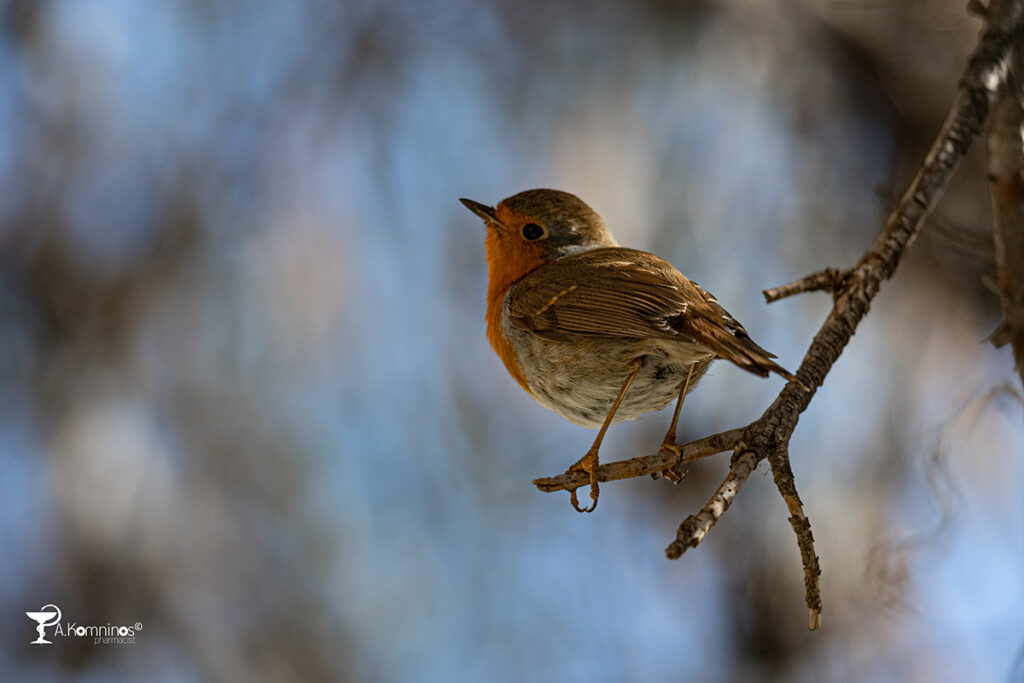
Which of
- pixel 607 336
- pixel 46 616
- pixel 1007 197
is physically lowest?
pixel 46 616

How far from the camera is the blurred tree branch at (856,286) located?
1936 mm

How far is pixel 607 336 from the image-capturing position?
2756 mm

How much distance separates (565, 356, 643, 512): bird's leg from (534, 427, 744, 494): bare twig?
0.14ft

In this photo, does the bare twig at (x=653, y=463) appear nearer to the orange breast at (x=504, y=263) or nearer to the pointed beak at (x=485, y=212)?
the orange breast at (x=504, y=263)

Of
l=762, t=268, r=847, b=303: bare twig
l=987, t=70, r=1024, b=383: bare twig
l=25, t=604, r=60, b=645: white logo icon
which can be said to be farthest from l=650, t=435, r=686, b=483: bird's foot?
l=25, t=604, r=60, b=645: white logo icon

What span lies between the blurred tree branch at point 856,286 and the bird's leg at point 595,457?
4.5 inches

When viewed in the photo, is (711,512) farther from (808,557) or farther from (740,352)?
(740,352)

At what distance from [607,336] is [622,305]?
4.7 inches

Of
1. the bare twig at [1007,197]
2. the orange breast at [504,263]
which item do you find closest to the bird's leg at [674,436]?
the orange breast at [504,263]

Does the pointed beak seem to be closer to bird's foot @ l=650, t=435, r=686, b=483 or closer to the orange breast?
the orange breast

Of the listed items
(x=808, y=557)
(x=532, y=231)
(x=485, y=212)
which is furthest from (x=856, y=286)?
(x=485, y=212)

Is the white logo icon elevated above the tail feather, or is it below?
below

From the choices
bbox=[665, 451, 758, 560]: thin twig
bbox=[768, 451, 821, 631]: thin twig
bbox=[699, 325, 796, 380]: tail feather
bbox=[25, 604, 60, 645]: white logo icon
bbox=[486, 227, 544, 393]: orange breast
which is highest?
bbox=[486, 227, 544, 393]: orange breast

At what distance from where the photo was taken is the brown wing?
2.43 metres
